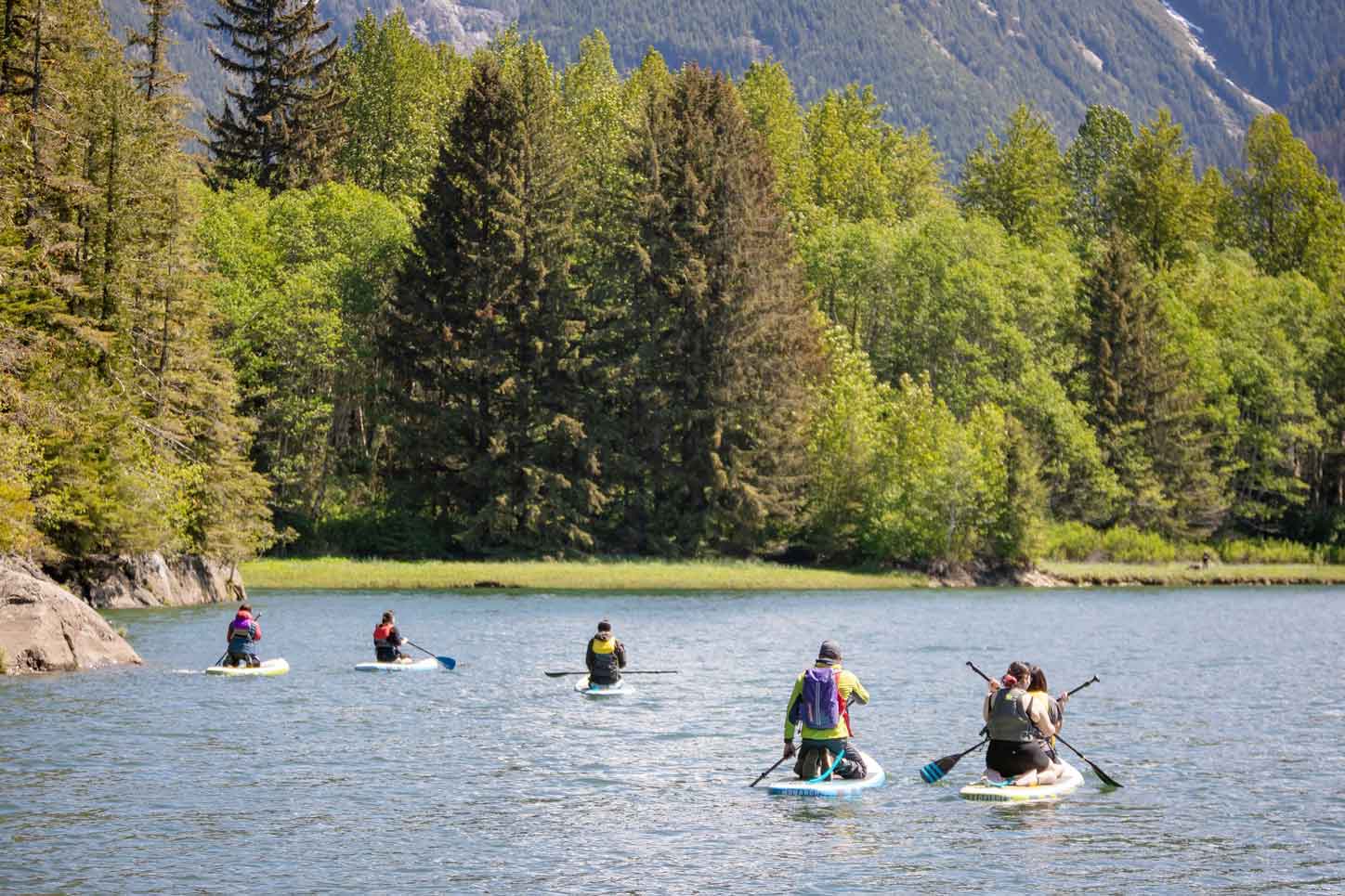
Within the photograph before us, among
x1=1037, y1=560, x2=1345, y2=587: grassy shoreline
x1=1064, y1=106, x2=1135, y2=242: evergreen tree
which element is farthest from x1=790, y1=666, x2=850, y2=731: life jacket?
x1=1064, y1=106, x2=1135, y2=242: evergreen tree

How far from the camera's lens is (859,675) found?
41.9m

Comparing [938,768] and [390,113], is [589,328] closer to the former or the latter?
[390,113]

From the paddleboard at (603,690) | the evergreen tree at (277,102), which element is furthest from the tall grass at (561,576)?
the paddleboard at (603,690)

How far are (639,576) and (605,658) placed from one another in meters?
41.2

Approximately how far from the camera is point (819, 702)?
24.2 meters

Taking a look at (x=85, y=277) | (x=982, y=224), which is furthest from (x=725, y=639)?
(x=982, y=224)

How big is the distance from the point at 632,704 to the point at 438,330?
51.3 meters

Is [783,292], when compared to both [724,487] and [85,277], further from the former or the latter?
[85,277]

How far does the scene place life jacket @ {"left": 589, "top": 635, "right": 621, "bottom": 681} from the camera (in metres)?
36.7

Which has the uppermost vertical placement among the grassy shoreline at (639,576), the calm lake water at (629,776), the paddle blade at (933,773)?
the grassy shoreline at (639,576)

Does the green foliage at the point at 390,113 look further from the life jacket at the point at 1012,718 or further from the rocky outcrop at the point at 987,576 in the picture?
the life jacket at the point at 1012,718

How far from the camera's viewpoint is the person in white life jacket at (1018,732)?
24.3 meters

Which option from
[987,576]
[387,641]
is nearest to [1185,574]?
[987,576]

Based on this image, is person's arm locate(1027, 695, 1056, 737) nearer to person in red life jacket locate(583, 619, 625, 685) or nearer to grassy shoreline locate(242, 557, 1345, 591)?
person in red life jacket locate(583, 619, 625, 685)
